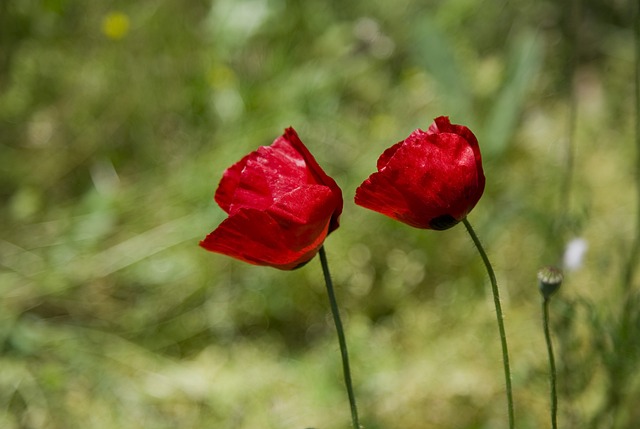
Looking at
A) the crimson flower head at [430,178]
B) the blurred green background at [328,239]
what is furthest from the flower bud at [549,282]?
the blurred green background at [328,239]

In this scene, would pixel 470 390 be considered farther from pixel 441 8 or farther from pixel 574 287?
pixel 441 8

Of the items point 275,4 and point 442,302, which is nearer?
point 442,302

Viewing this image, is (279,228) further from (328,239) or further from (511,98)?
(511,98)

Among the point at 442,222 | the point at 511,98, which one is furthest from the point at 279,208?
the point at 511,98

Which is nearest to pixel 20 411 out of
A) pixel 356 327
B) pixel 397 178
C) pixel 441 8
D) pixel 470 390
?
pixel 356 327

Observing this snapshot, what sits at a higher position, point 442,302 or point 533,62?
point 533,62
